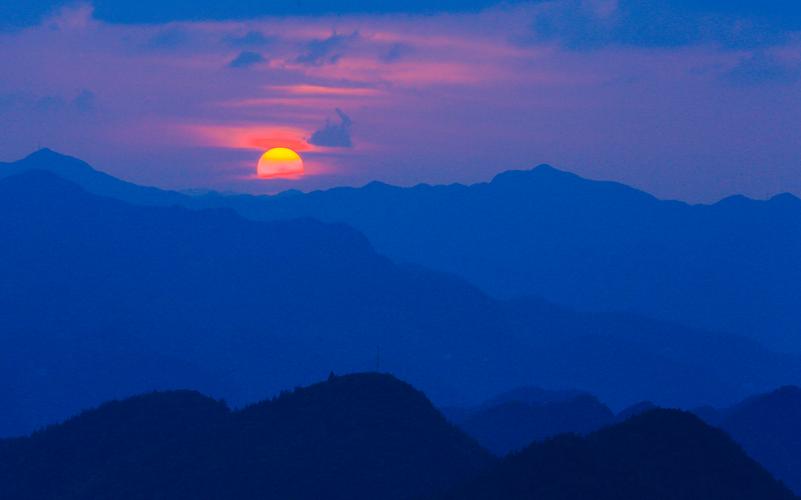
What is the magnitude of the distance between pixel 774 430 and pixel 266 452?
95420 millimetres

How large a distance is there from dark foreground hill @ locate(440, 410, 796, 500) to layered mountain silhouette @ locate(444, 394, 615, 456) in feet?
238

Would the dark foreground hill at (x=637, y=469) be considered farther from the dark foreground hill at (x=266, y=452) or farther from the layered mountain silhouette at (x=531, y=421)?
the layered mountain silhouette at (x=531, y=421)

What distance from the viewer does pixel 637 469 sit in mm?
82688

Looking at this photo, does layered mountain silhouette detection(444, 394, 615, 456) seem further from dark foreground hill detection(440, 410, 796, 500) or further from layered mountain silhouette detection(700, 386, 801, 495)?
dark foreground hill detection(440, 410, 796, 500)

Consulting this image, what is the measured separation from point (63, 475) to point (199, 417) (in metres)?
15.1

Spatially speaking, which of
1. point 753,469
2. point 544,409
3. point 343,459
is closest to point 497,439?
point 544,409

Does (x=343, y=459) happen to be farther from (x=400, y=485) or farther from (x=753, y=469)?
(x=753, y=469)

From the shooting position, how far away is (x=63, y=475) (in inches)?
4574

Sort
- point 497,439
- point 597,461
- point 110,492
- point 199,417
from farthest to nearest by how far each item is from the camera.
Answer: point 497,439
point 199,417
point 110,492
point 597,461

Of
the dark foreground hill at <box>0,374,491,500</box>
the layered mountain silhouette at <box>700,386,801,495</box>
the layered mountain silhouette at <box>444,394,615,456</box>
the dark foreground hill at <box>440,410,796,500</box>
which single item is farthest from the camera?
the layered mountain silhouette at <box>444,394,615,456</box>

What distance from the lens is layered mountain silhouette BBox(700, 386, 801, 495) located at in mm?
161500

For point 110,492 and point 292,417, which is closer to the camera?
point 110,492

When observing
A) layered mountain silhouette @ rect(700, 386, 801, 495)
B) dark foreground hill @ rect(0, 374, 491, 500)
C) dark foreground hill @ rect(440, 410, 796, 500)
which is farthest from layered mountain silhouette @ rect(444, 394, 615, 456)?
dark foreground hill @ rect(440, 410, 796, 500)

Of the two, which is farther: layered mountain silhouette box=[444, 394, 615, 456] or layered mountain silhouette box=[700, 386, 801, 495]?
layered mountain silhouette box=[444, 394, 615, 456]
